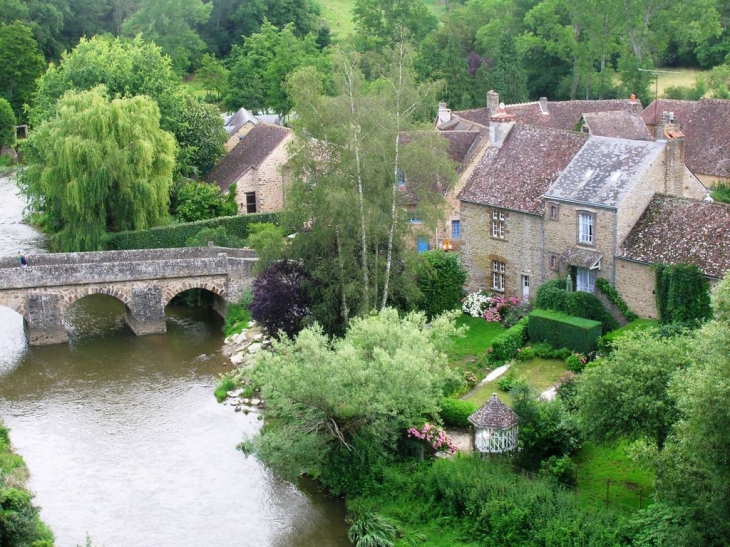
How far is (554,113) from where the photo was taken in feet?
198

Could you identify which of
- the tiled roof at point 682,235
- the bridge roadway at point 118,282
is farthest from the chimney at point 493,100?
the tiled roof at point 682,235

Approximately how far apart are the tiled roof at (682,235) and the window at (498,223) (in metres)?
5.58

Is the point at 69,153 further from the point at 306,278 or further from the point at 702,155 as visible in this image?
the point at 702,155

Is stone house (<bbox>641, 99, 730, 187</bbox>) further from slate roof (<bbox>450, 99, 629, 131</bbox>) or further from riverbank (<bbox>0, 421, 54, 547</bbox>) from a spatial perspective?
riverbank (<bbox>0, 421, 54, 547</bbox>)

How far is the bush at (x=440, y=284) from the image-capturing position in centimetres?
3994

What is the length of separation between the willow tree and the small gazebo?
25.3 meters

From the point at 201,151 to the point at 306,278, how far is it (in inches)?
956

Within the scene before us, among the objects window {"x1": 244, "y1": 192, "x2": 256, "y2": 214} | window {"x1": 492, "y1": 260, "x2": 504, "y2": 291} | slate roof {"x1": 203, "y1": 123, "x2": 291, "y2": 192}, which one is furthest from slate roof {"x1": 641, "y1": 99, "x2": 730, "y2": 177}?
window {"x1": 244, "y1": 192, "x2": 256, "y2": 214}

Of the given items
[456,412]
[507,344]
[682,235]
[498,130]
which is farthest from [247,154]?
[456,412]

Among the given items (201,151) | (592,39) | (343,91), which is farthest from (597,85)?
(343,91)

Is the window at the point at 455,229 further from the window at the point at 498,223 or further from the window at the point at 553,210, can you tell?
the window at the point at 553,210

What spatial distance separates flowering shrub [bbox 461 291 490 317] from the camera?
132 ft

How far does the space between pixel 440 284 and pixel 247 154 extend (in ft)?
67.1

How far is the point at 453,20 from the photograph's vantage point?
80.9m
